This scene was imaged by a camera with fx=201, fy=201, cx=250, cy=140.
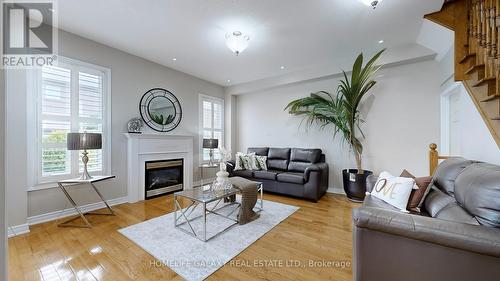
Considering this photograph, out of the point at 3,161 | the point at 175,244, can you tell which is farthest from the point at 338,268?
the point at 3,161

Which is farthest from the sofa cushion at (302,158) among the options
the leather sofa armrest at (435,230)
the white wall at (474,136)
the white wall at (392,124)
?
the leather sofa armrest at (435,230)

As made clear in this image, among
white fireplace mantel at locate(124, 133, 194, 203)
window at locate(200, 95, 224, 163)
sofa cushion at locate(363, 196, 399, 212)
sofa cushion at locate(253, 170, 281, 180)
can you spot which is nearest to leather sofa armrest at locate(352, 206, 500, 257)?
sofa cushion at locate(363, 196, 399, 212)

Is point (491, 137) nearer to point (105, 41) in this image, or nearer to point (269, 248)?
point (269, 248)

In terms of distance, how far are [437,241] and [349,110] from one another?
2847mm

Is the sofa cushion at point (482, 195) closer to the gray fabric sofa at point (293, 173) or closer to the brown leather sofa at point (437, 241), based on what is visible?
the brown leather sofa at point (437, 241)

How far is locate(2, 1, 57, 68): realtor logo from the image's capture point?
2.37 metres

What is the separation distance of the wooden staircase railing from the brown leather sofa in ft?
3.15

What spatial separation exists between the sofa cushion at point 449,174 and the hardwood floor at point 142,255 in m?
1.05

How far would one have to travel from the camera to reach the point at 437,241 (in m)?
1.12

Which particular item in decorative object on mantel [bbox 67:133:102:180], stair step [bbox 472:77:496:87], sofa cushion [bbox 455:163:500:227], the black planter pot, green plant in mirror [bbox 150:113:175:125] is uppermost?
stair step [bbox 472:77:496:87]

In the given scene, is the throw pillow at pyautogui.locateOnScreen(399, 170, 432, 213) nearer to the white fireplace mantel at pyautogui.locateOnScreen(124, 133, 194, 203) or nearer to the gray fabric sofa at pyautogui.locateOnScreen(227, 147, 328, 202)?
the gray fabric sofa at pyautogui.locateOnScreen(227, 147, 328, 202)

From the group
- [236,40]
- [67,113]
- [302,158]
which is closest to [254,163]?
[302,158]

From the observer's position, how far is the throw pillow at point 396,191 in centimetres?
190

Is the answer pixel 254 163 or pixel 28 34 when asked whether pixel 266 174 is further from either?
pixel 28 34
